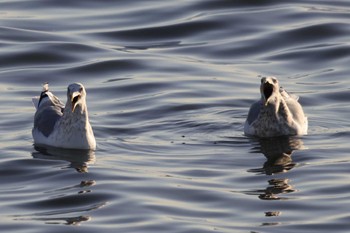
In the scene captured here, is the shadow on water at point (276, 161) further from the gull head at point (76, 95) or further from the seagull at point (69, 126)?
the gull head at point (76, 95)

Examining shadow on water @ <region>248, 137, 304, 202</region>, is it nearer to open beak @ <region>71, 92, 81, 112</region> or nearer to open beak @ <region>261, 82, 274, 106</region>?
open beak @ <region>261, 82, 274, 106</region>

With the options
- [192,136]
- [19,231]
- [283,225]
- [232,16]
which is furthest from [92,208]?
[232,16]

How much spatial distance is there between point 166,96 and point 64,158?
4088 millimetres

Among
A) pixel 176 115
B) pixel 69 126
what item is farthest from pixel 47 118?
pixel 176 115

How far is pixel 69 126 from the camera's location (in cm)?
1972

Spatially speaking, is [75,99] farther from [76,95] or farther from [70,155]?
[70,155]

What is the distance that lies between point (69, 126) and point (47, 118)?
2.12ft

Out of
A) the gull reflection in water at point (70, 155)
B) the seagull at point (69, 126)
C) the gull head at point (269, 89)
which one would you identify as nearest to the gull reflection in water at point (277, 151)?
the gull head at point (269, 89)

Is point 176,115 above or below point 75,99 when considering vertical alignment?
below

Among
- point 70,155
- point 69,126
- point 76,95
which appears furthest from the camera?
point 69,126

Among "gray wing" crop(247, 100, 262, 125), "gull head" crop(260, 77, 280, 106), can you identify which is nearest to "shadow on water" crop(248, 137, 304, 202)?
"gray wing" crop(247, 100, 262, 125)

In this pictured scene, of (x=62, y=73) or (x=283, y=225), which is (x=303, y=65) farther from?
(x=283, y=225)

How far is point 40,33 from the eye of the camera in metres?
28.4

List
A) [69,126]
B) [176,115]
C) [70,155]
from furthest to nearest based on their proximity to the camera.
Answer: [176,115]
[69,126]
[70,155]
